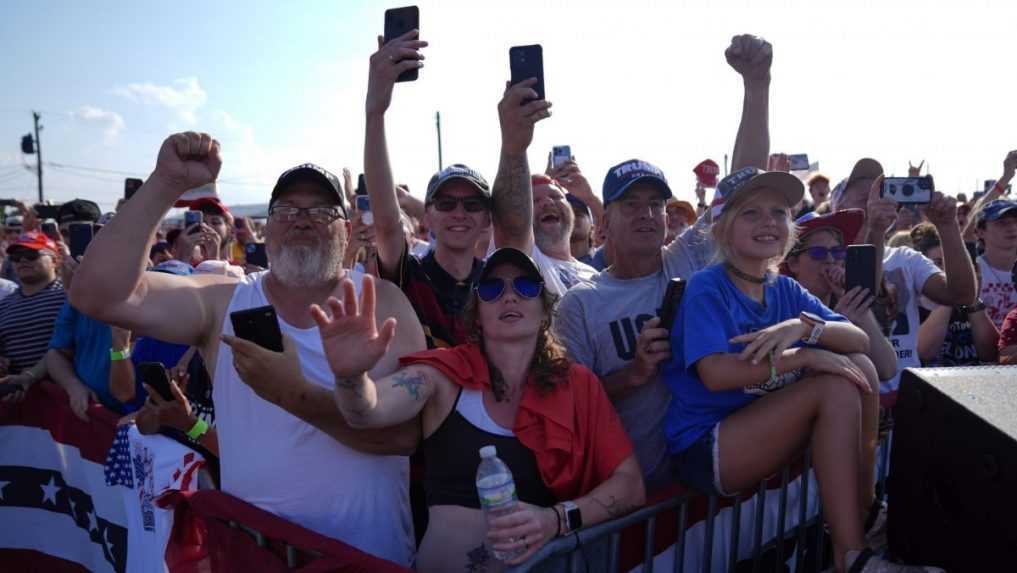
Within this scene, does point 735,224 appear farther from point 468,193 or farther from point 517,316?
point 468,193

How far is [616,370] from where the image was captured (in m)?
2.89

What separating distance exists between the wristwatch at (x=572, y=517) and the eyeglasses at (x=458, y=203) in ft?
5.54

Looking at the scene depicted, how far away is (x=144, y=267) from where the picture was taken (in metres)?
2.29

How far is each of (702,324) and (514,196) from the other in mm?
1328

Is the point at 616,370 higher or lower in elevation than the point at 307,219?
lower

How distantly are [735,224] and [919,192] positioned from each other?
171 cm

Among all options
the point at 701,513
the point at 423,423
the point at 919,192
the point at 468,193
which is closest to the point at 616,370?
the point at 701,513

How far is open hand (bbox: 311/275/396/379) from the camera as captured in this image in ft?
6.36

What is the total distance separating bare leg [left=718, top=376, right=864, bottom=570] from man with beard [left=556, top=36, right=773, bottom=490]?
0.42m

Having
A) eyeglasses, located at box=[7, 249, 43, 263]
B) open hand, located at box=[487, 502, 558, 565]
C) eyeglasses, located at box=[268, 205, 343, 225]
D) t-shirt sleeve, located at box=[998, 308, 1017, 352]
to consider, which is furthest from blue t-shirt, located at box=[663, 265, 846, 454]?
eyeglasses, located at box=[7, 249, 43, 263]

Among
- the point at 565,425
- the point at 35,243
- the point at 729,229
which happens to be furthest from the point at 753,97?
the point at 35,243

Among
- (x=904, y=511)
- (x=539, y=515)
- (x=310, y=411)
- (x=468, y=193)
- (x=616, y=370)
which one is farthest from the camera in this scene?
(x=468, y=193)

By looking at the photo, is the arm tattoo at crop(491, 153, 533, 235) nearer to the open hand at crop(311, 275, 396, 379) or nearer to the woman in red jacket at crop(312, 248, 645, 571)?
the woman in red jacket at crop(312, 248, 645, 571)

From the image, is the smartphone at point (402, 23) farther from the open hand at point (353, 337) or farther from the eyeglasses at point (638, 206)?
the open hand at point (353, 337)
